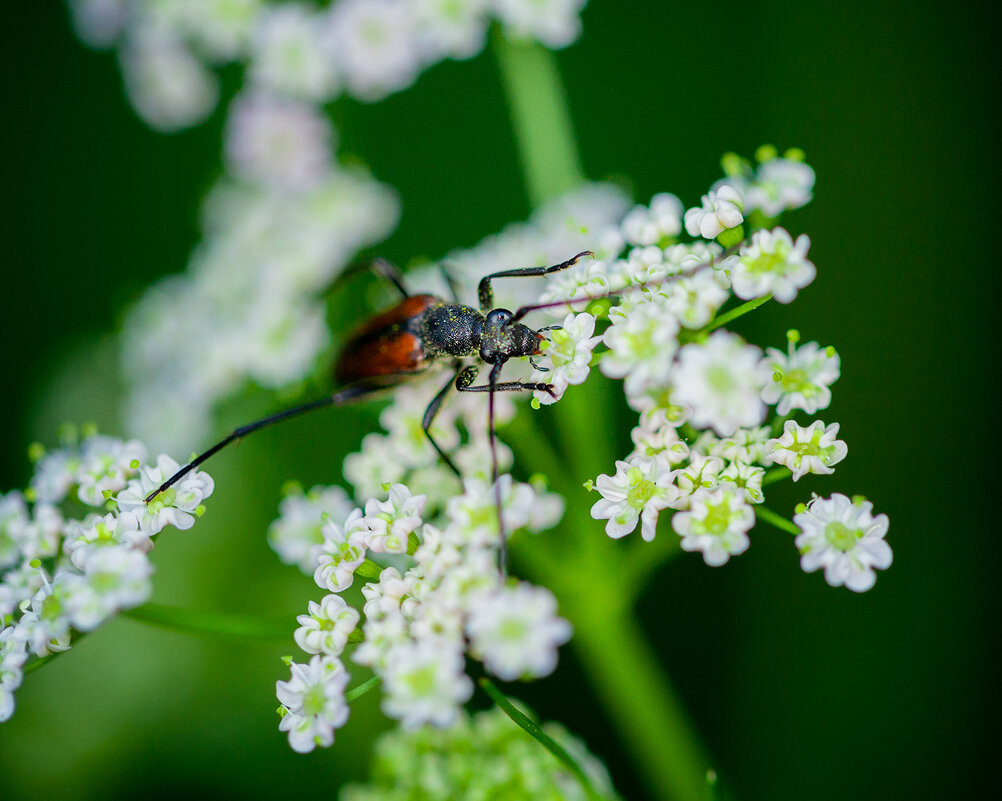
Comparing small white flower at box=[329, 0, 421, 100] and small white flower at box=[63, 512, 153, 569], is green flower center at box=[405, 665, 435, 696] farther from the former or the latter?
small white flower at box=[329, 0, 421, 100]

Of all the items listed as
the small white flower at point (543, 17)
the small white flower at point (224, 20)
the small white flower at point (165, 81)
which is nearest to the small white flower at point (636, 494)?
the small white flower at point (543, 17)

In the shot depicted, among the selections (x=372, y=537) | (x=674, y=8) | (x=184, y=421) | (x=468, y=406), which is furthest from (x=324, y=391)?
(x=674, y=8)

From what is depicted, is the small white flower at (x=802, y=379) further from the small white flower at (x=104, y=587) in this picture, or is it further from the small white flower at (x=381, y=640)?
the small white flower at (x=104, y=587)

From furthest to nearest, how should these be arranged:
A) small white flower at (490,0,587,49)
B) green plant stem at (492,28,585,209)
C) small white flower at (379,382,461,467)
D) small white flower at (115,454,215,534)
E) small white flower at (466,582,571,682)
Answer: green plant stem at (492,28,585,209)
small white flower at (490,0,587,49)
small white flower at (379,382,461,467)
small white flower at (115,454,215,534)
small white flower at (466,582,571,682)

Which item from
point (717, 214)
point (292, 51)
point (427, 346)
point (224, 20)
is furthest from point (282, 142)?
point (717, 214)

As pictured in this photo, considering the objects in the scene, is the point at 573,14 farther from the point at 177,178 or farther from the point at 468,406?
the point at 177,178

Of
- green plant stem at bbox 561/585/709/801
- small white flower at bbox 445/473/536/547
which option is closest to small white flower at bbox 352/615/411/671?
small white flower at bbox 445/473/536/547

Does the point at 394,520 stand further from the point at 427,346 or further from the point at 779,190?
the point at 779,190
